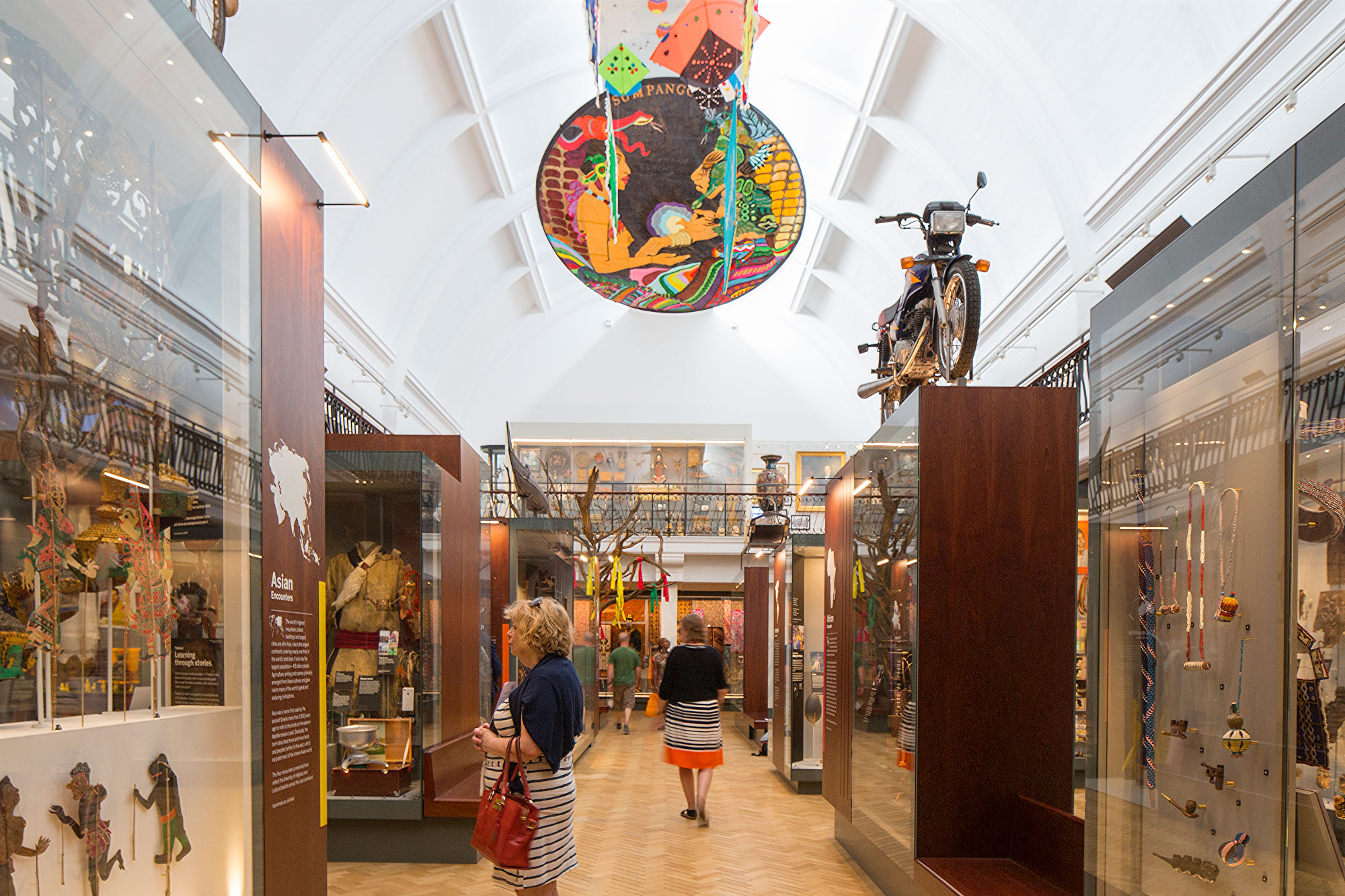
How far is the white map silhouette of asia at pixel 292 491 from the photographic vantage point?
3367 mm

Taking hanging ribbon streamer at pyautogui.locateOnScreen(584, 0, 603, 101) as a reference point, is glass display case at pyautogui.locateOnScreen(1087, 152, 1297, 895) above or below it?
below

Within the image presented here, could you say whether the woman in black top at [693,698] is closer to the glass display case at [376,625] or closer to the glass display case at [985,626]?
the glass display case at [376,625]

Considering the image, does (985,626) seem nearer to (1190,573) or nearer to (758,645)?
(1190,573)

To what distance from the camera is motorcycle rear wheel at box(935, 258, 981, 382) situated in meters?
5.46

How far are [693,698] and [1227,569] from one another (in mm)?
5539

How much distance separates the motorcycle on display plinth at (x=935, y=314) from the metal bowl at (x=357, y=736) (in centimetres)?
406

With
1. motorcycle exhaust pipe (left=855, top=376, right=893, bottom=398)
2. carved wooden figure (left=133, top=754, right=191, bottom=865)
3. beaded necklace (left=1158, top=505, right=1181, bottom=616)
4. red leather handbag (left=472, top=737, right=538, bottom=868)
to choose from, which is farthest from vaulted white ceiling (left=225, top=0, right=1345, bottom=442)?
carved wooden figure (left=133, top=754, right=191, bottom=865)

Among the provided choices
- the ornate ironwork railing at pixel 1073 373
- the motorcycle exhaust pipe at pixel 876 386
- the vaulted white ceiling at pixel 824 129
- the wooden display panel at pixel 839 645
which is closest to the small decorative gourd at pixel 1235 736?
the wooden display panel at pixel 839 645

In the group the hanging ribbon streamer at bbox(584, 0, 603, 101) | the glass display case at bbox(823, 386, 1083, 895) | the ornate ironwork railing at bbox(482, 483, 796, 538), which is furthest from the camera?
the ornate ironwork railing at bbox(482, 483, 796, 538)

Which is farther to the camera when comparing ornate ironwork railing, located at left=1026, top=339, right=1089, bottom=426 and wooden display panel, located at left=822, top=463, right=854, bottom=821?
ornate ironwork railing, located at left=1026, top=339, right=1089, bottom=426

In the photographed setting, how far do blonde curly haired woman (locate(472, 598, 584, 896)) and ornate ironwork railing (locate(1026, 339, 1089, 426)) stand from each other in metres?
8.04

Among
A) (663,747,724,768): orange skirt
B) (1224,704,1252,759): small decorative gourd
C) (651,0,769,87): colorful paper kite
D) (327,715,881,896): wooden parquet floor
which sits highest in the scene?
(651,0,769,87): colorful paper kite

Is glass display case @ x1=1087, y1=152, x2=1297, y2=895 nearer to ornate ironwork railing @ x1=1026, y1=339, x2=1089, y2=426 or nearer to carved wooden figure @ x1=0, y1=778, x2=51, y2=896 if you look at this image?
carved wooden figure @ x1=0, y1=778, x2=51, y2=896

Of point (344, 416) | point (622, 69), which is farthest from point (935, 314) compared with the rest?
point (344, 416)
